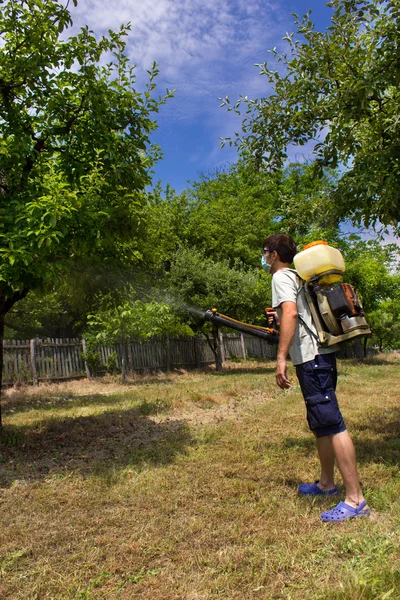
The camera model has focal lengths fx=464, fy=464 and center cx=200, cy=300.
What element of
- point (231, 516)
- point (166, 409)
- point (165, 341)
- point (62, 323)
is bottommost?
point (231, 516)

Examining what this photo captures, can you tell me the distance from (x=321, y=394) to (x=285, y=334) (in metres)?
0.51

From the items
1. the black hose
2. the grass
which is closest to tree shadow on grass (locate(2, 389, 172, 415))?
the grass

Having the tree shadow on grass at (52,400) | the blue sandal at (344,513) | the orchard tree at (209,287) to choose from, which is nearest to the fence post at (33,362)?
the tree shadow on grass at (52,400)

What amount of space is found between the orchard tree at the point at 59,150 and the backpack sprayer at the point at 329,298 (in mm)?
2517

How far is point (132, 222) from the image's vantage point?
6.33m

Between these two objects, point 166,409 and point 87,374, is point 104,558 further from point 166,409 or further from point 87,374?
point 87,374

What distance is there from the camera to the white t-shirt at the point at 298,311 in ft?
11.6

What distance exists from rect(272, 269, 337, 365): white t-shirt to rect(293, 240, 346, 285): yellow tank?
0.14 metres

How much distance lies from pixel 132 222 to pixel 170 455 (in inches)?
121

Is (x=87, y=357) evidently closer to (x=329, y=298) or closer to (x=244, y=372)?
(x=244, y=372)

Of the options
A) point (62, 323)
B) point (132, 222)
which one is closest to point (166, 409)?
point (132, 222)

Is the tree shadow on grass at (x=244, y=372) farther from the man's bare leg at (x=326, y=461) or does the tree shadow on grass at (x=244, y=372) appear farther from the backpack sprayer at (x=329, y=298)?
the backpack sprayer at (x=329, y=298)

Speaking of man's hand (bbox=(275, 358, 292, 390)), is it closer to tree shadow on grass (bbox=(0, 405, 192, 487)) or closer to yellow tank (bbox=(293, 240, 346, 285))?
yellow tank (bbox=(293, 240, 346, 285))

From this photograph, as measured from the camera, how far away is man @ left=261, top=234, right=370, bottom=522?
10.6 ft
